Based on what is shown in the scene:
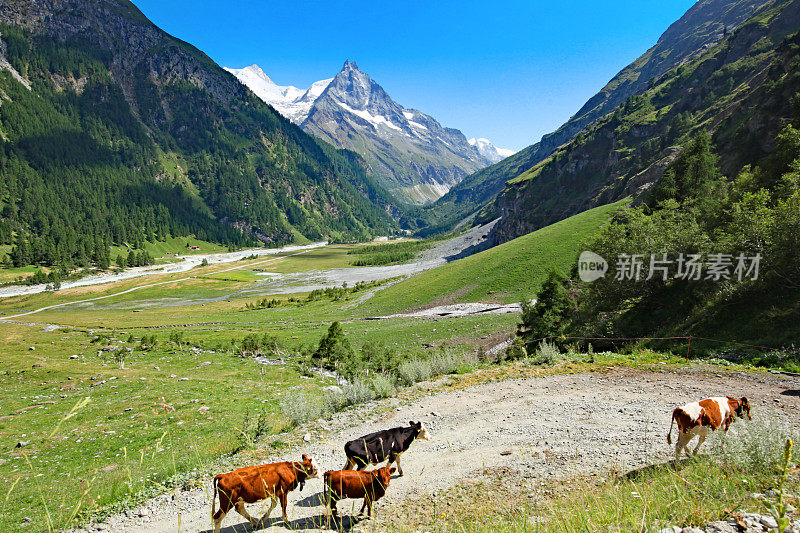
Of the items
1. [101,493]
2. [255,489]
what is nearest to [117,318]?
[101,493]

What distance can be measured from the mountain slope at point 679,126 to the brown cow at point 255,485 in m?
65.4

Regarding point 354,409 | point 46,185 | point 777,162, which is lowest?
point 354,409

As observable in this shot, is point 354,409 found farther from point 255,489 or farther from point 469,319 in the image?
point 469,319

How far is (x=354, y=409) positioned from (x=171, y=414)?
10.7 m

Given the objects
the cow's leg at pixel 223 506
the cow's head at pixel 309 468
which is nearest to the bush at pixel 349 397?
the cow's head at pixel 309 468

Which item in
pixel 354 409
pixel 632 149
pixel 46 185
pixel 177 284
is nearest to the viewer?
pixel 354 409

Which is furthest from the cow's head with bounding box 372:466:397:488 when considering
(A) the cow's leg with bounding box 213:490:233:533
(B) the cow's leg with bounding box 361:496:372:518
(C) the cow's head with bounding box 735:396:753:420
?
(C) the cow's head with bounding box 735:396:753:420

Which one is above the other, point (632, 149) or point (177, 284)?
point (632, 149)

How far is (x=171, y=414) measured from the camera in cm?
1681

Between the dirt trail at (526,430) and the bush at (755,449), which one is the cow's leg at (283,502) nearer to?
the dirt trail at (526,430)

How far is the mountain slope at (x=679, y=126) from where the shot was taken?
1937 inches

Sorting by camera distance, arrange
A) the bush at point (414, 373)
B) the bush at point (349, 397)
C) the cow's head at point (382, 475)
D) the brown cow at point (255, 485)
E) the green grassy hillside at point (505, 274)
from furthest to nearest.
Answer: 1. the green grassy hillside at point (505, 274)
2. the bush at point (414, 373)
3. the bush at point (349, 397)
4. the cow's head at point (382, 475)
5. the brown cow at point (255, 485)

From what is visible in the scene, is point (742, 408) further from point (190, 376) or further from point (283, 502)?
point (190, 376)

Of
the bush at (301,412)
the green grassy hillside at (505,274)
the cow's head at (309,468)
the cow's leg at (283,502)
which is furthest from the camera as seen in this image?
the green grassy hillside at (505,274)
